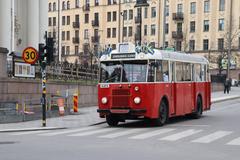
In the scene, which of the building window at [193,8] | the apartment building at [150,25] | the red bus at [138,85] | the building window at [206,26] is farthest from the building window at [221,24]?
the red bus at [138,85]

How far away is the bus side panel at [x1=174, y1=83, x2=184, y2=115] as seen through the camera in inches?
867

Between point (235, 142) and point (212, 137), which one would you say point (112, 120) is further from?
point (235, 142)

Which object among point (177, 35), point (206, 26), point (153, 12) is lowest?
point (177, 35)

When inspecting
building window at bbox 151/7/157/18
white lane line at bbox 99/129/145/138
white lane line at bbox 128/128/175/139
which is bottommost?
white lane line at bbox 99/129/145/138

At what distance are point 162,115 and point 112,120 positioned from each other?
216cm

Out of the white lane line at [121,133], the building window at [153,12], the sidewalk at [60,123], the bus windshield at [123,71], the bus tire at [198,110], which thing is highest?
the building window at [153,12]

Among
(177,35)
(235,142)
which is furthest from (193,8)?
(235,142)

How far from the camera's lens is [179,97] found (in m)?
22.3

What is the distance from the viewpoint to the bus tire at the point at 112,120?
21000 mm

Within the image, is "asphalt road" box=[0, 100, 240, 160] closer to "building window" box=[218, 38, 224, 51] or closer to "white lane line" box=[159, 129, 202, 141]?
"white lane line" box=[159, 129, 202, 141]

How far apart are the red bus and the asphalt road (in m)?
0.81

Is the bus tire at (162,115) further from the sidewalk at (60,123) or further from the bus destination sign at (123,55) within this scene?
the sidewalk at (60,123)

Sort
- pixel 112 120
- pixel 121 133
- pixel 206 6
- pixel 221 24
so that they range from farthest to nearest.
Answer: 1. pixel 206 6
2. pixel 221 24
3. pixel 112 120
4. pixel 121 133

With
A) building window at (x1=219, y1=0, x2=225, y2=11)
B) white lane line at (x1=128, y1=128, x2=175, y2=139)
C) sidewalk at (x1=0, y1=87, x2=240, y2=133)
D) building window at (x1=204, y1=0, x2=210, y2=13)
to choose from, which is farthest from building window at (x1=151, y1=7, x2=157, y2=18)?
white lane line at (x1=128, y1=128, x2=175, y2=139)
